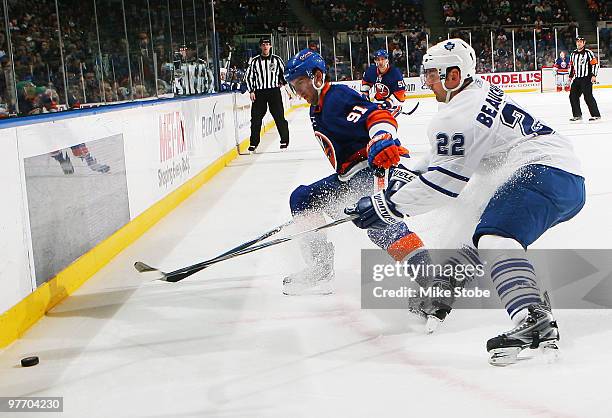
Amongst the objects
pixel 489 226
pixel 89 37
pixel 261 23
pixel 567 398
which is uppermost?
pixel 261 23

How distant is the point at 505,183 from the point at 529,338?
0.47 meters

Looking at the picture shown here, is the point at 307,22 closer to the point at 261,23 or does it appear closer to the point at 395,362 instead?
the point at 261,23

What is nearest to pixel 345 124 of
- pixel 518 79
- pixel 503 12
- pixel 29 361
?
pixel 29 361

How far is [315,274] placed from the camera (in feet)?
10.7

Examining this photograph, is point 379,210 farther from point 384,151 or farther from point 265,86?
point 265,86

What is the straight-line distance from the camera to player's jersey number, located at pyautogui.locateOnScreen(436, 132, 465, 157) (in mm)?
2275

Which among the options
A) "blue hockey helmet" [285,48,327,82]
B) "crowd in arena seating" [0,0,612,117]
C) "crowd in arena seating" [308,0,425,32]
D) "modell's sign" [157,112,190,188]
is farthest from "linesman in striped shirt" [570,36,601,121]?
"crowd in arena seating" [308,0,425,32]

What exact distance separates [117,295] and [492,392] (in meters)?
1.85

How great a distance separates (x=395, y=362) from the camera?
2.34 m

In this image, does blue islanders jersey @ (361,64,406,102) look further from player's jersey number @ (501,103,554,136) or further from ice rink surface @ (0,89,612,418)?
player's jersey number @ (501,103,554,136)

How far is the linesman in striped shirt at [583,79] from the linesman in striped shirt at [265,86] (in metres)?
4.34

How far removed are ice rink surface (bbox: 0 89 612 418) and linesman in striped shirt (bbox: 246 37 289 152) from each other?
5.74 metres

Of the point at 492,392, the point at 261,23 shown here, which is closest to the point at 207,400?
the point at 492,392

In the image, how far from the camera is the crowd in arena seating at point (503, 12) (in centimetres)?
2506
